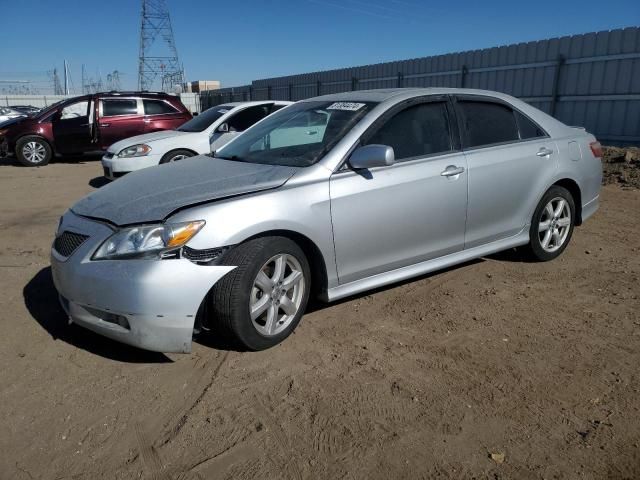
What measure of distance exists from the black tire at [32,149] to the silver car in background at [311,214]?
10.5m

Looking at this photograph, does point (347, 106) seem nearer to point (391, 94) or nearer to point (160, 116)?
point (391, 94)

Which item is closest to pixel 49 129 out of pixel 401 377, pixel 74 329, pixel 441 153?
pixel 74 329

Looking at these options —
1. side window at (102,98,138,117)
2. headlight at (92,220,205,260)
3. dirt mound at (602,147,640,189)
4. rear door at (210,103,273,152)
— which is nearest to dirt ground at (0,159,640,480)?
headlight at (92,220,205,260)

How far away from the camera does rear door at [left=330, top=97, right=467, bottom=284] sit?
11.6ft

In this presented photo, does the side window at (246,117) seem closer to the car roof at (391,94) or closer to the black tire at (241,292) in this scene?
the car roof at (391,94)

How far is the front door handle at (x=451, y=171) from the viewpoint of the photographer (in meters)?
3.99

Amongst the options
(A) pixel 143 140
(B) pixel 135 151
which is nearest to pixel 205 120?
(A) pixel 143 140

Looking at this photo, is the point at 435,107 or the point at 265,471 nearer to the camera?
the point at 265,471

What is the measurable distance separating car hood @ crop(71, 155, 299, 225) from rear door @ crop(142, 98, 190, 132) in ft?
30.5

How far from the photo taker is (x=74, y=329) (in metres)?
3.66

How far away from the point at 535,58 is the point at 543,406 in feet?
39.6

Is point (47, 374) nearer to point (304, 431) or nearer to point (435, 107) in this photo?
point (304, 431)

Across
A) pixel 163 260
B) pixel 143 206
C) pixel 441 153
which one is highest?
pixel 441 153

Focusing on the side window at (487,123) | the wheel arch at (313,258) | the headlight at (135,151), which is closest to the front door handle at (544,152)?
the side window at (487,123)
